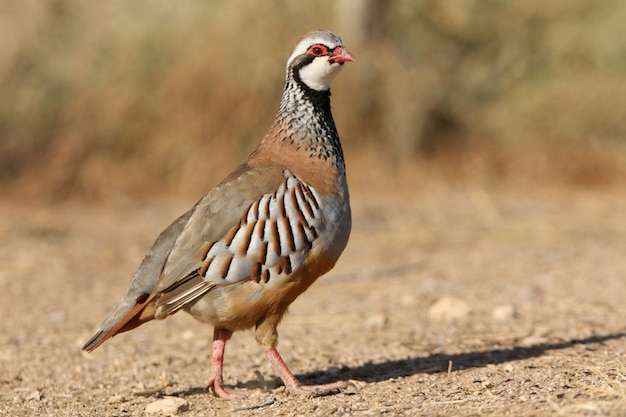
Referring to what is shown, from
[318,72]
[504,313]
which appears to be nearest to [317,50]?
[318,72]

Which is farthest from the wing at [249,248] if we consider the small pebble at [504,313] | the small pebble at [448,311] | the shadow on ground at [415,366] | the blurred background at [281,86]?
the blurred background at [281,86]

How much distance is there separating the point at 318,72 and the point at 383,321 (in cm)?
211

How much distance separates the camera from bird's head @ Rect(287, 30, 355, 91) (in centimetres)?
516

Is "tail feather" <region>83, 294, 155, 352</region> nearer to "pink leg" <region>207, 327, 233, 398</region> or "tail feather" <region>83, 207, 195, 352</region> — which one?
"tail feather" <region>83, 207, 195, 352</region>

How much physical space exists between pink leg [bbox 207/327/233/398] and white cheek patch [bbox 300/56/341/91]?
4.64ft

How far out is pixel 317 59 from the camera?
5.16m

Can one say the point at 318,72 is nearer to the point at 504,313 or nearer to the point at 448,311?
the point at 448,311

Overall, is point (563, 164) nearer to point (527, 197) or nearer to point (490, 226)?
point (527, 197)

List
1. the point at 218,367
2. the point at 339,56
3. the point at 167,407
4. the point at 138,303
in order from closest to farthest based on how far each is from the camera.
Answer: the point at 167,407, the point at 138,303, the point at 218,367, the point at 339,56

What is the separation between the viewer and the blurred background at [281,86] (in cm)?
1175

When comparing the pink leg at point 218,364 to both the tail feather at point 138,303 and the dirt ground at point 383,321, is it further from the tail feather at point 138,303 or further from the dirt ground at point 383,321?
the tail feather at point 138,303

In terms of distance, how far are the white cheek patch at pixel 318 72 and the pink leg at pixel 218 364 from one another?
141 centimetres

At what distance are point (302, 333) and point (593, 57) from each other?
26.8 feet

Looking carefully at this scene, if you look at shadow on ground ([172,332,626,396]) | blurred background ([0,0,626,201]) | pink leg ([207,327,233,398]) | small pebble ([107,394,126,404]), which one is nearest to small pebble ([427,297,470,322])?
shadow on ground ([172,332,626,396])
